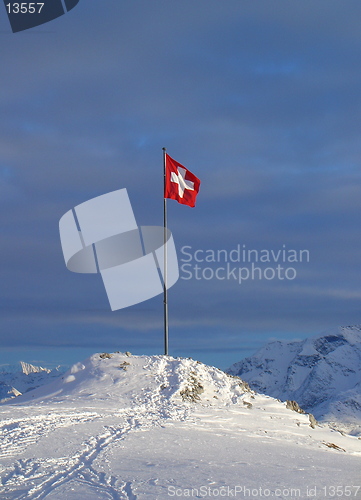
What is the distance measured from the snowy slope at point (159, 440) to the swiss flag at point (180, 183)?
939 centimetres

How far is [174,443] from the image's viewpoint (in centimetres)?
1817

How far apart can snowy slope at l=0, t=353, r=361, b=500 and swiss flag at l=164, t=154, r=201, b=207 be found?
9391 mm

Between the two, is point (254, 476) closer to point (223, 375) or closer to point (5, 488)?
point (5, 488)

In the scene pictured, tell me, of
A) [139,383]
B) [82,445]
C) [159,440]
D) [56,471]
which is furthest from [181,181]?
[56,471]

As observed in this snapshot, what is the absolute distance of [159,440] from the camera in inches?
730

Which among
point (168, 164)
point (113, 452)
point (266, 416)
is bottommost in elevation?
point (266, 416)

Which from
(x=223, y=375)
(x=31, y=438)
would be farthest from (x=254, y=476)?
(x=223, y=375)

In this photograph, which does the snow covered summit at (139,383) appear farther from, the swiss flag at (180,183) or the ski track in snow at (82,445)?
the swiss flag at (180,183)

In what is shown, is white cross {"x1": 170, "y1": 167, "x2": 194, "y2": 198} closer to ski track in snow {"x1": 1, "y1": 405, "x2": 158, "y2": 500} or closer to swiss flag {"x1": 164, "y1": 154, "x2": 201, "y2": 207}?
swiss flag {"x1": 164, "y1": 154, "x2": 201, "y2": 207}

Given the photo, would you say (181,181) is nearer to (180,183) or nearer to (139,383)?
(180,183)

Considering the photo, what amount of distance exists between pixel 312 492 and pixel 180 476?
130 inches

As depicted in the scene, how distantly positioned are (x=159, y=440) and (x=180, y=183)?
1597 centimetres

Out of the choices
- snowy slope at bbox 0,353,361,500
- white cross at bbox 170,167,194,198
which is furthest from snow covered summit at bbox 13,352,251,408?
white cross at bbox 170,167,194,198

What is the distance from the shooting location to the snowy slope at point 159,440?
13.0 metres
